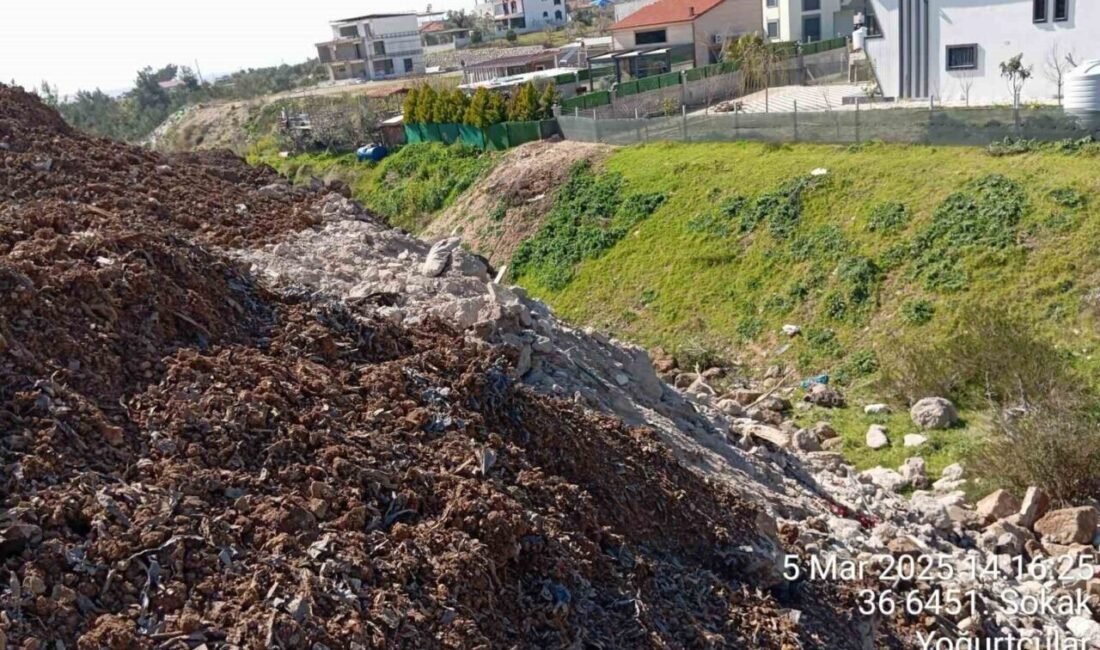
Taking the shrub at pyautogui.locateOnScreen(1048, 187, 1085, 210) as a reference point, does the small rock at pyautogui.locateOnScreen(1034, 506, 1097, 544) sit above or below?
below

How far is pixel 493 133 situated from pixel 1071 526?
2283cm

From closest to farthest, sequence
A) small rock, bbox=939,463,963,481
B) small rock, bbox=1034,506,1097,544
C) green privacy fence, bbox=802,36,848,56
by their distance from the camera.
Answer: small rock, bbox=1034,506,1097,544 < small rock, bbox=939,463,963,481 < green privacy fence, bbox=802,36,848,56

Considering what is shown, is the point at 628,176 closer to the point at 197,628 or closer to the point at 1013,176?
the point at 1013,176

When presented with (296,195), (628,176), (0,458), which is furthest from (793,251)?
(0,458)

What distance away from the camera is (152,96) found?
6675 cm

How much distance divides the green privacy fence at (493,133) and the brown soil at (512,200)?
0.77 meters

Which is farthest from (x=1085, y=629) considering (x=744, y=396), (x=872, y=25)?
(x=872, y=25)

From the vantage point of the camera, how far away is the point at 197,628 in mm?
4262

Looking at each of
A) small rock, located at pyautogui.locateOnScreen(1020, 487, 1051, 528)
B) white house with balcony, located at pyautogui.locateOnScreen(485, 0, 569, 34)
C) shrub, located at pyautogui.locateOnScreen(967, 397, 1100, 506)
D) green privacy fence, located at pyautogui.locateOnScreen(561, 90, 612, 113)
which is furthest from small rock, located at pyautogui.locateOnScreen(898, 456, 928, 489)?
white house with balcony, located at pyautogui.locateOnScreen(485, 0, 569, 34)

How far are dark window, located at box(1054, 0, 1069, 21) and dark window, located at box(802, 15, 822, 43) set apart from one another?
74.5 ft

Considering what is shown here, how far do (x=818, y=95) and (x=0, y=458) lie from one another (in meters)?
31.5

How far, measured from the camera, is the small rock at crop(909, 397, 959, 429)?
41.2 ft

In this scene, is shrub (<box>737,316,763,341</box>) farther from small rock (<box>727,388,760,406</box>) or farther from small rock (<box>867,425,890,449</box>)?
small rock (<box>867,425,890,449</box>)

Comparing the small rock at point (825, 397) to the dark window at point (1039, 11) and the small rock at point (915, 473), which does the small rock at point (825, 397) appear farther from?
the dark window at point (1039, 11)
